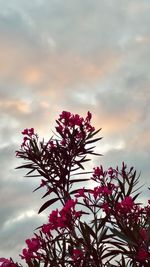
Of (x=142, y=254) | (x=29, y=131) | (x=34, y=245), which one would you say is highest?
(x=29, y=131)

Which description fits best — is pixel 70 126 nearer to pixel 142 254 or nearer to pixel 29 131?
pixel 29 131

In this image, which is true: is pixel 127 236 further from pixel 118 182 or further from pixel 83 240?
pixel 118 182

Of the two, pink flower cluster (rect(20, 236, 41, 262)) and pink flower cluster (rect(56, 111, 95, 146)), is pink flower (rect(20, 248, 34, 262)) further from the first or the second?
pink flower cluster (rect(56, 111, 95, 146))

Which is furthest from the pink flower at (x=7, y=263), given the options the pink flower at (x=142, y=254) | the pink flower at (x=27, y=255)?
the pink flower at (x=142, y=254)

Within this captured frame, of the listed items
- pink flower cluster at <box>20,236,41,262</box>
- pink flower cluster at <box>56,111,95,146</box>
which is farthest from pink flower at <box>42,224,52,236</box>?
pink flower cluster at <box>56,111,95,146</box>

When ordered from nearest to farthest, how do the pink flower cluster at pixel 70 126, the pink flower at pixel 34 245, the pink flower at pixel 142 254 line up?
the pink flower at pixel 142 254 < the pink flower at pixel 34 245 < the pink flower cluster at pixel 70 126

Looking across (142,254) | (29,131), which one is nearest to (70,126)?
(29,131)

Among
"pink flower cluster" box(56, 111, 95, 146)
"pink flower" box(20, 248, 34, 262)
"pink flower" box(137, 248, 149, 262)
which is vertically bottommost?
"pink flower" box(137, 248, 149, 262)

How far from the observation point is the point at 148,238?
319cm

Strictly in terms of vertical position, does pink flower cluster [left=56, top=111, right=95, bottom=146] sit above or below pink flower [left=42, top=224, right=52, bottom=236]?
above

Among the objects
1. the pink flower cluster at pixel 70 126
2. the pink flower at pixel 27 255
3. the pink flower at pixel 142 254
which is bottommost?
the pink flower at pixel 142 254

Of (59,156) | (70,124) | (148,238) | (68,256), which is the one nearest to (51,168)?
(59,156)

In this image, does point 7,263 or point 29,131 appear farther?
point 29,131

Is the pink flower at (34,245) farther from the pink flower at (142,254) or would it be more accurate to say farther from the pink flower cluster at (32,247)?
the pink flower at (142,254)
